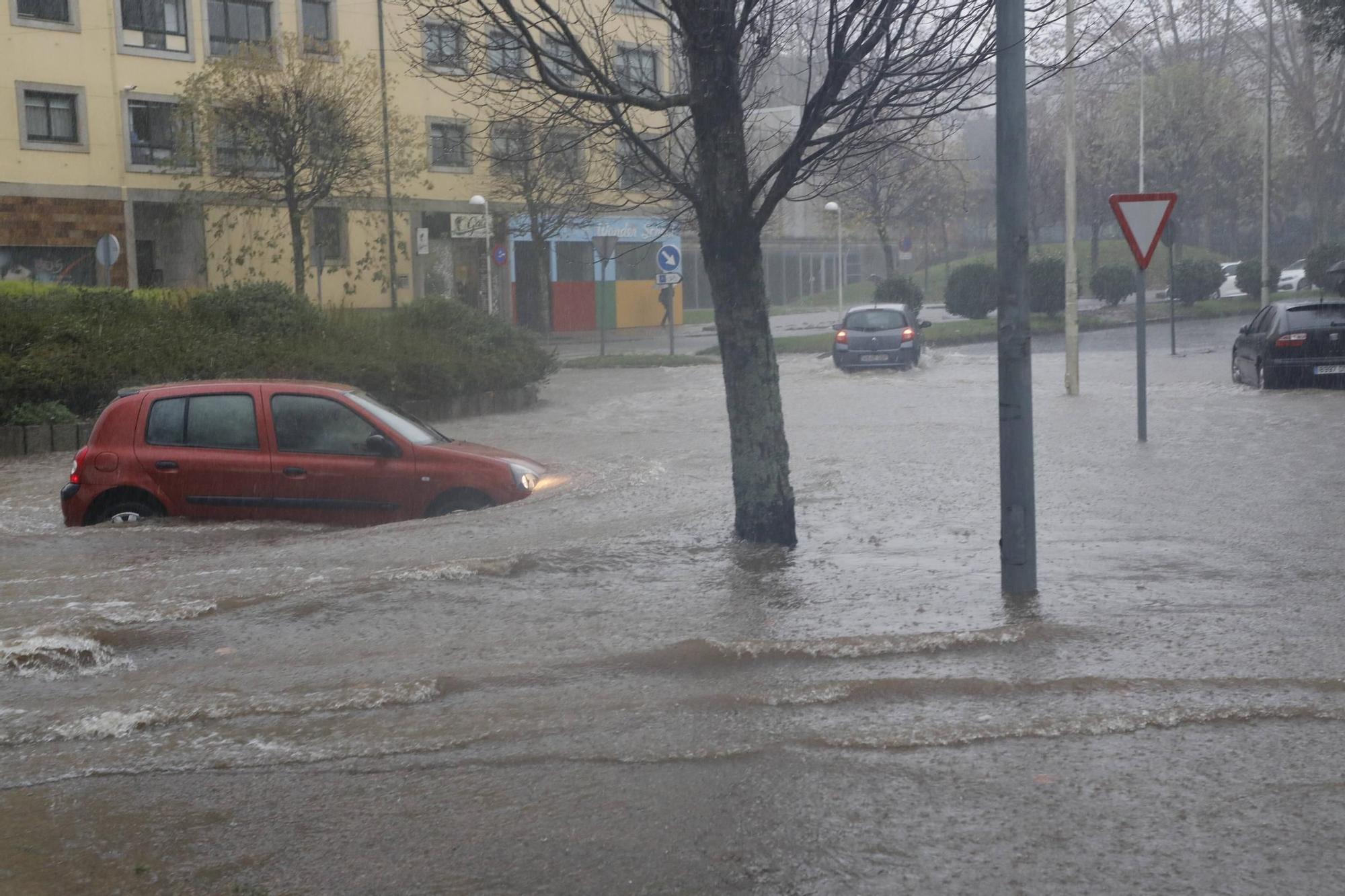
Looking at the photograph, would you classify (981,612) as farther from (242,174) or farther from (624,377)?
(242,174)

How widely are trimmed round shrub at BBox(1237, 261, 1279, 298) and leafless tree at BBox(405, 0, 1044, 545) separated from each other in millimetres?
41320

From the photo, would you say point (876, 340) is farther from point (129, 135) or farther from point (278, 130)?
point (129, 135)

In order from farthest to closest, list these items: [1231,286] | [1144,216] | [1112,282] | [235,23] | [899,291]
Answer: [1231,286]
[1112,282]
[899,291]
[235,23]
[1144,216]

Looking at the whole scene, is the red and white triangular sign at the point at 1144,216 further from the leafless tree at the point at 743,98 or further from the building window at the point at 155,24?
the building window at the point at 155,24

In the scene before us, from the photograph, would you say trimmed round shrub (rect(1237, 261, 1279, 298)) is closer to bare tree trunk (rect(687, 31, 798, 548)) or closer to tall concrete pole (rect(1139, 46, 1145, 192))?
tall concrete pole (rect(1139, 46, 1145, 192))

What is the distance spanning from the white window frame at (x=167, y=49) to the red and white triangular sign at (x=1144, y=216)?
1173 inches

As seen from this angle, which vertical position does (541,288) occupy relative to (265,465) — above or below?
above

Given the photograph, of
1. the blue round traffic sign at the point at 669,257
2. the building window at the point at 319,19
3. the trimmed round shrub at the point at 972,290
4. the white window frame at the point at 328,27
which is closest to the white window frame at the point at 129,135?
the white window frame at the point at 328,27

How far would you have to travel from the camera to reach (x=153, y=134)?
123ft

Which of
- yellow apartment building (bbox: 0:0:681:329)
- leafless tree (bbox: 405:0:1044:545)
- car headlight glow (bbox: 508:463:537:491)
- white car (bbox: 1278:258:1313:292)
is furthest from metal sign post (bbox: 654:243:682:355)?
white car (bbox: 1278:258:1313:292)

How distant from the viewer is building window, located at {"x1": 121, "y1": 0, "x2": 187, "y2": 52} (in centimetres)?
3678

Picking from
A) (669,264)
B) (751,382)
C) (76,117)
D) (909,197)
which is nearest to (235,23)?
(76,117)

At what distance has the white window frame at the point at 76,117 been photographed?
34.7 meters

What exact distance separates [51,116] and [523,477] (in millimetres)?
30013
